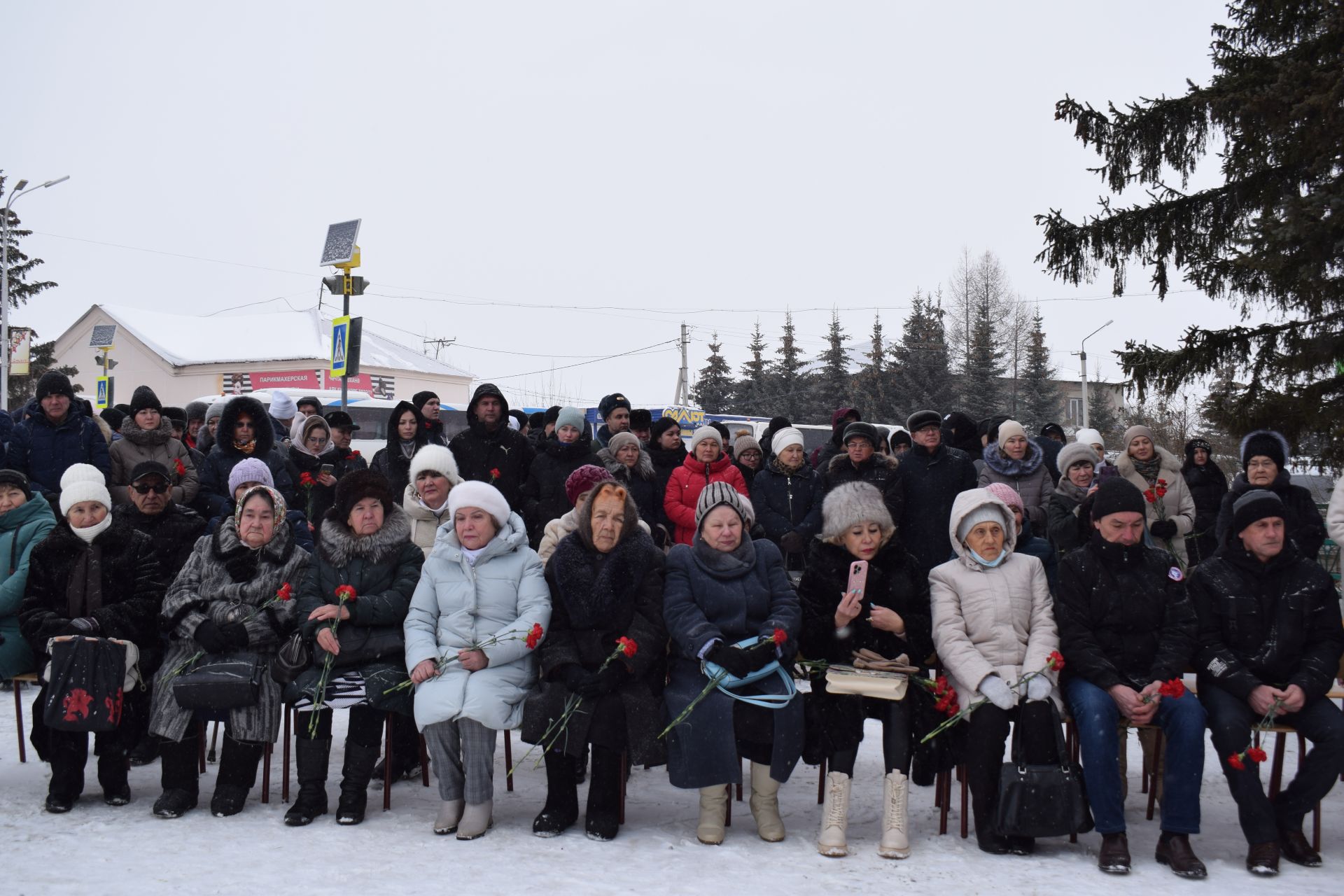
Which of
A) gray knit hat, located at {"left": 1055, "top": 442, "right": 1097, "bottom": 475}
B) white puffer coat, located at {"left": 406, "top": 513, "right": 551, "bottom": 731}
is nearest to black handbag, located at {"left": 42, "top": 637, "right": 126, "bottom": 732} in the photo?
white puffer coat, located at {"left": 406, "top": 513, "right": 551, "bottom": 731}

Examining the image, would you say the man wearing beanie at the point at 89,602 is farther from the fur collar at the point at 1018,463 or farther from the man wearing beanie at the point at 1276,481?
the man wearing beanie at the point at 1276,481

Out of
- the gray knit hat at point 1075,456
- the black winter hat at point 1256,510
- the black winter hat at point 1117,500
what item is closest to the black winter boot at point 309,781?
the black winter hat at point 1117,500

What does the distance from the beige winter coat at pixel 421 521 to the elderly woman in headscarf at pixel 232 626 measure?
1002 millimetres

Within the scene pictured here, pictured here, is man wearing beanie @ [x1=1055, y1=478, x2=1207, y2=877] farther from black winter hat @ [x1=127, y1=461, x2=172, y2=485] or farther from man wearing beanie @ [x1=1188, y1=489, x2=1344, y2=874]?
black winter hat @ [x1=127, y1=461, x2=172, y2=485]

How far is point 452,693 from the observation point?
15.5 ft

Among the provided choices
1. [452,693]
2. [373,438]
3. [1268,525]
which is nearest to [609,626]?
[452,693]

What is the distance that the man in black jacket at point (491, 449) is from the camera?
7941 millimetres

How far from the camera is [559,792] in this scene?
15.4 feet

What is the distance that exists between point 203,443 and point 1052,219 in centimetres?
799

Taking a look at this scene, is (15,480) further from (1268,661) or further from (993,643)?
(1268,661)

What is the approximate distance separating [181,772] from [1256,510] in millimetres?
4974

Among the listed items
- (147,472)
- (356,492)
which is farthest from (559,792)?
(147,472)

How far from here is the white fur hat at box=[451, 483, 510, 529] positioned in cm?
501

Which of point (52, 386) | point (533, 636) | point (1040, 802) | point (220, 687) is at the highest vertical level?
point (52, 386)
